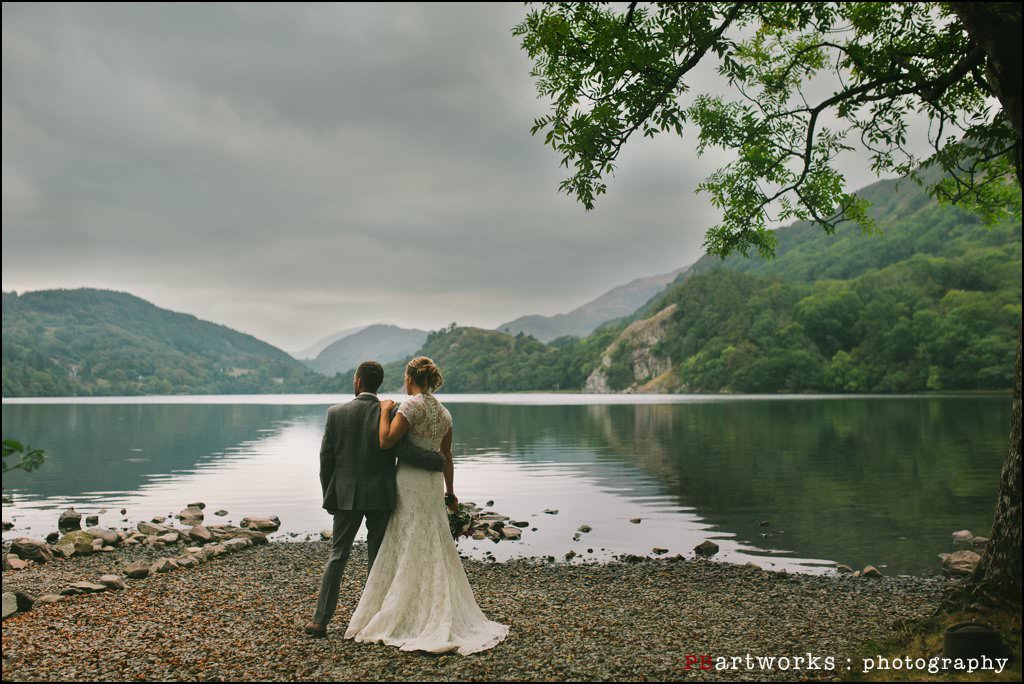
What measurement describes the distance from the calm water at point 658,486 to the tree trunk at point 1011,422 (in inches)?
319

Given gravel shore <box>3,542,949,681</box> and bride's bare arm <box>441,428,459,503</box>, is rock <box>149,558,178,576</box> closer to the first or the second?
gravel shore <box>3,542,949,681</box>

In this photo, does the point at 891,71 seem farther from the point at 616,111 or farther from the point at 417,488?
the point at 417,488

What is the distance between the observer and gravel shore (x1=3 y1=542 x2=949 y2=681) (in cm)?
749

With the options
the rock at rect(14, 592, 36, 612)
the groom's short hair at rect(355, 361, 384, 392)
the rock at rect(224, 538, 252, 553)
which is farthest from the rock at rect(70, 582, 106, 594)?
the groom's short hair at rect(355, 361, 384, 392)

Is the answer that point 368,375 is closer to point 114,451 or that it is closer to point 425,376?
point 425,376

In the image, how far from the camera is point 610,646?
838cm

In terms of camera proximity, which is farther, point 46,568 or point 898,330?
point 898,330

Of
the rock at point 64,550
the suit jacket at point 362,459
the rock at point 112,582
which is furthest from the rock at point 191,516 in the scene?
the suit jacket at point 362,459

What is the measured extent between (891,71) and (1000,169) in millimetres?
4347

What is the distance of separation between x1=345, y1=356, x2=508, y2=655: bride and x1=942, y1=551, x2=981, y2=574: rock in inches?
425

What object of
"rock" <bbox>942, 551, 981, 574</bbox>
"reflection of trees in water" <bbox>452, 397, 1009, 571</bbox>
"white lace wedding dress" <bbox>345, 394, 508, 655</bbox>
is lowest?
"reflection of trees in water" <bbox>452, 397, 1009, 571</bbox>

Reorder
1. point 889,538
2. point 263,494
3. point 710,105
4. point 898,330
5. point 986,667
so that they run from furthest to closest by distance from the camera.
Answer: point 898,330 < point 263,494 < point 889,538 < point 710,105 < point 986,667

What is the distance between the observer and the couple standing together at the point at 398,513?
8.37 metres

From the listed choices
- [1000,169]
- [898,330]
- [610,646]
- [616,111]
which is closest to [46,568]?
[610,646]
